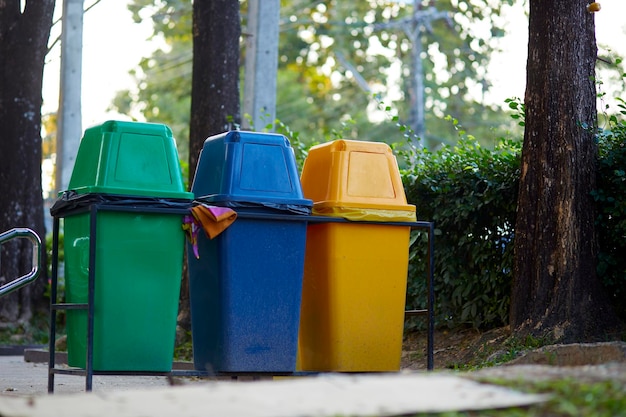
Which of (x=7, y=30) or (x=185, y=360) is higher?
(x=7, y=30)

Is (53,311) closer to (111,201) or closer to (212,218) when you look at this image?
(111,201)

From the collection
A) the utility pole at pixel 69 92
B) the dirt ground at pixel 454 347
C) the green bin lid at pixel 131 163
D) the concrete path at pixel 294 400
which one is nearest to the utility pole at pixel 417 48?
the utility pole at pixel 69 92

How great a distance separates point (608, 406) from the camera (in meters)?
3.63

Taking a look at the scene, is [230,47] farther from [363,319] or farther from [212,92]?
[363,319]

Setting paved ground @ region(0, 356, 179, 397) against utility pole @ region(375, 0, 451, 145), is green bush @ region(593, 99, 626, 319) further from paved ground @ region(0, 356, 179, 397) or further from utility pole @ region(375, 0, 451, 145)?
utility pole @ region(375, 0, 451, 145)

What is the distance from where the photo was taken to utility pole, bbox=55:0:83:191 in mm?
14531

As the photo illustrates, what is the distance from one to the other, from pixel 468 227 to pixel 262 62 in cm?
510

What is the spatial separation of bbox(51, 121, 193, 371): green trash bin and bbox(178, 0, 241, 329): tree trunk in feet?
13.4

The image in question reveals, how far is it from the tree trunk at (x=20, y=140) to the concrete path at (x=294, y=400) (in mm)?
8756

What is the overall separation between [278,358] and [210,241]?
835 millimetres

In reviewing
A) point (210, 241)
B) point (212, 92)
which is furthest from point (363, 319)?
point (212, 92)

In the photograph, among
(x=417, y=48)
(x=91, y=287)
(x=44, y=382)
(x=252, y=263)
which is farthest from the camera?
(x=417, y=48)

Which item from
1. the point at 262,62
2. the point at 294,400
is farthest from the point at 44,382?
the point at 262,62

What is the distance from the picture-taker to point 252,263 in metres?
6.18
